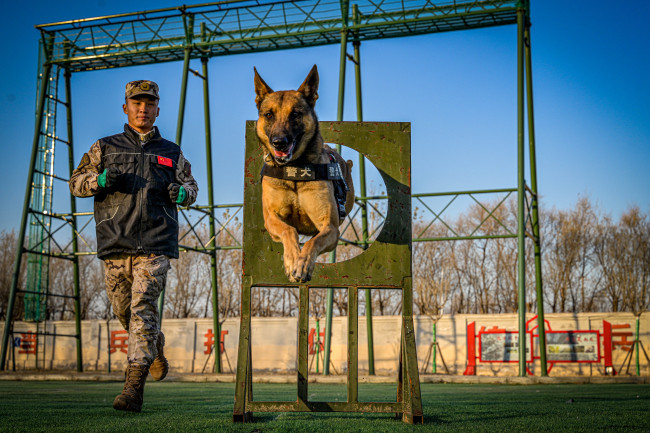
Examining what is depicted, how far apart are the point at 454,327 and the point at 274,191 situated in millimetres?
25225

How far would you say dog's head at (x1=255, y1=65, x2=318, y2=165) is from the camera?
427cm

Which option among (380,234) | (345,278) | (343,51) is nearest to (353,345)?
(345,278)

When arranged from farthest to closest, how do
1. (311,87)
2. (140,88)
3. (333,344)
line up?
(333,344)
(140,88)
(311,87)

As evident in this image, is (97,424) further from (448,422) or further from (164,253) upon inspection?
(448,422)

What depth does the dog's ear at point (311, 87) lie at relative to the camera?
14.6 feet

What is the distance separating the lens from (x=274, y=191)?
4.62m

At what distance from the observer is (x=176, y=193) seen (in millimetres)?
5535

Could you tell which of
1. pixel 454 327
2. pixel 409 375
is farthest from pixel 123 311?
pixel 454 327

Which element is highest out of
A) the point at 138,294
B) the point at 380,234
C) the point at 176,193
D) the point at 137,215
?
the point at 176,193

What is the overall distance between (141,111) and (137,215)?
100 cm

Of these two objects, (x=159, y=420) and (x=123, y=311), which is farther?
(x=123, y=311)

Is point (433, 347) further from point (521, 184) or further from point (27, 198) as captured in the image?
point (27, 198)

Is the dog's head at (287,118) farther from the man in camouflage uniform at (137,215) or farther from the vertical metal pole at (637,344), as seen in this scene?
the vertical metal pole at (637,344)

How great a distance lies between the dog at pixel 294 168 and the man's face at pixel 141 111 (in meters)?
1.69
